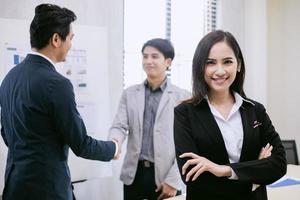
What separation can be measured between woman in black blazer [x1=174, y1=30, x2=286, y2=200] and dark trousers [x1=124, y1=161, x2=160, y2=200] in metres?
0.87

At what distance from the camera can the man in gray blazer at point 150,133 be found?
2.31 metres

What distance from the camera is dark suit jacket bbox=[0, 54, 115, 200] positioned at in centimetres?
165

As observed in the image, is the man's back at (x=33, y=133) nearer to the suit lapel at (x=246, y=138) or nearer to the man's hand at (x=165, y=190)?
the man's hand at (x=165, y=190)

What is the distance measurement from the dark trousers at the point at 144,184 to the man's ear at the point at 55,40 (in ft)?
3.36

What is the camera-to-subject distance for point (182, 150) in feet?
4.88

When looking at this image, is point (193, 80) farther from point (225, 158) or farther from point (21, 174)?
point (21, 174)

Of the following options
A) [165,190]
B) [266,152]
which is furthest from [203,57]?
[165,190]

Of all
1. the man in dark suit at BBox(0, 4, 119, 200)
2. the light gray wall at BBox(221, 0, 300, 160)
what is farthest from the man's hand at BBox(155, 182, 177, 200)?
the light gray wall at BBox(221, 0, 300, 160)

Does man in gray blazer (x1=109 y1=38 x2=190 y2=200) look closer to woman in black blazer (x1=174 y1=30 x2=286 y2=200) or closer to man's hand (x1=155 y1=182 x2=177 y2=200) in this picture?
man's hand (x1=155 y1=182 x2=177 y2=200)

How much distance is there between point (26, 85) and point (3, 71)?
83cm

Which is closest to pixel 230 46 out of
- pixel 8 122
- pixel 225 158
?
pixel 225 158

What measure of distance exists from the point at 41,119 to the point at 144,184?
0.99m

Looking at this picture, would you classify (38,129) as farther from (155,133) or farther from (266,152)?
(266,152)

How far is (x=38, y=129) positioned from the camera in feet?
5.43
